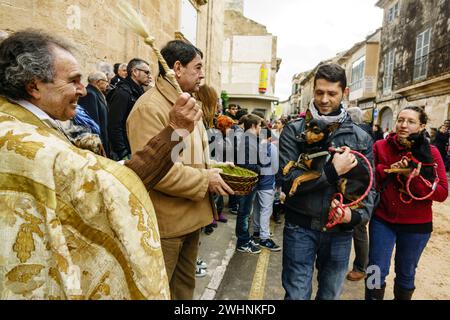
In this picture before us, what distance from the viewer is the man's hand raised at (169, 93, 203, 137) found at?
1455 mm

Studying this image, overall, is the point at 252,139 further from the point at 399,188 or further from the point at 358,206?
the point at 358,206

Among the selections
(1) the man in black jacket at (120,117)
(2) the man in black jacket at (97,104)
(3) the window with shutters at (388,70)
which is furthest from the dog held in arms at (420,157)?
(3) the window with shutters at (388,70)

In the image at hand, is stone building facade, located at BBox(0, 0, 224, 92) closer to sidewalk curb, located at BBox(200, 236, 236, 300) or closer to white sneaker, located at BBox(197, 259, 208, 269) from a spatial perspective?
sidewalk curb, located at BBox(200, 236, 236, 300)

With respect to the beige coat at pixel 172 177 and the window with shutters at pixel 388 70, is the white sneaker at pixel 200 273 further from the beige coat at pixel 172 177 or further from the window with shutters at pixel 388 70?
the window with shutters at pixel 388 70

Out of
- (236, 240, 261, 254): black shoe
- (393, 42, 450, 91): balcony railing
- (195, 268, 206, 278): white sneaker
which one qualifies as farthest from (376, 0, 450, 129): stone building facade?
(195, 268, 206, 278): white sneaker

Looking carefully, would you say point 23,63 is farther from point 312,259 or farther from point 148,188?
point 312,259

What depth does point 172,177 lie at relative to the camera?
186cm

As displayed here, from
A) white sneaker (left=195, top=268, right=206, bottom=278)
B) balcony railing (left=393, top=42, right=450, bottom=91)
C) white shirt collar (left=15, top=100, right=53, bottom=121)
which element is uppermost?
balcony railing (left=393, top=42, right=450, bottom=91)

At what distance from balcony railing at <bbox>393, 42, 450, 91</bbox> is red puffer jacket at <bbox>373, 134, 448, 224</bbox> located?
687 inches

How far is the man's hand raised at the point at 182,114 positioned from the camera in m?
1.46

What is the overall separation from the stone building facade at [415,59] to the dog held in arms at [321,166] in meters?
17.6

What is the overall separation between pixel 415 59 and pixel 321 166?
2265 centimetres

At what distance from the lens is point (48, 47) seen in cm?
122

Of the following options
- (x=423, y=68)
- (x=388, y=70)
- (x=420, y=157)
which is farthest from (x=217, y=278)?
(x=388, y=70)
